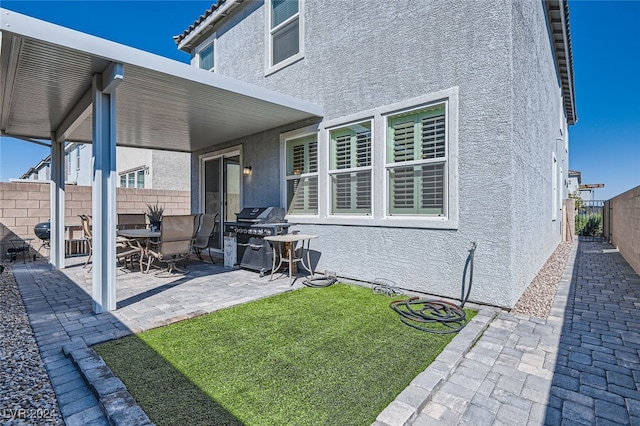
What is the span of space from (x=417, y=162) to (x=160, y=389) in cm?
458

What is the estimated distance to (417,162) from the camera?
5.41m

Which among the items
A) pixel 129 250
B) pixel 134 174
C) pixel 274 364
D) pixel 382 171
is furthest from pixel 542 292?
pixel 134 174

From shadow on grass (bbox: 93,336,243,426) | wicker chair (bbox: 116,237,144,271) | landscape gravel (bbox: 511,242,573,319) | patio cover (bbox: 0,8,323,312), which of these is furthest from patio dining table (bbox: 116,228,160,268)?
landscape gravel (bbox: 511,242,573,319)

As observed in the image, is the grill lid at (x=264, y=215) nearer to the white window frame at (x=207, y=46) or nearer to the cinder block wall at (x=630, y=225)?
the white window frame at (x=207, y=46)

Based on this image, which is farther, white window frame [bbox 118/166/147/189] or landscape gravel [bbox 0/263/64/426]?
white window frame [bbox 118/166/147/189]

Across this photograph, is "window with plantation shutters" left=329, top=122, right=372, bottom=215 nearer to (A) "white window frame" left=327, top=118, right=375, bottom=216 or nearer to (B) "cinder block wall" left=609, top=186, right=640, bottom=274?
(A) "white window frame" left=327, top=118, right=375, bottom=216

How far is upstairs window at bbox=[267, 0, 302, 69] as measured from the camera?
750 cm

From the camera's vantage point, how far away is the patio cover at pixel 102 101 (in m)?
3.85

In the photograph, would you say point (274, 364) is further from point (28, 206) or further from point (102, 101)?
point (28, 206)

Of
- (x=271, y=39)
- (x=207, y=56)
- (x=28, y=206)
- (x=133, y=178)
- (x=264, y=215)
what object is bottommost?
(x=264, y=215)

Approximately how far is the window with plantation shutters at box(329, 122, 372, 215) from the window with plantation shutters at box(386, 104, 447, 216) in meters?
0.49

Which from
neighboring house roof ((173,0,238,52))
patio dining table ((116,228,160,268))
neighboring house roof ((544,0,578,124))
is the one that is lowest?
patio dining table ((116,228,160,268))

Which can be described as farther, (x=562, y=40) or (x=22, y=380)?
(x=562, y=40)

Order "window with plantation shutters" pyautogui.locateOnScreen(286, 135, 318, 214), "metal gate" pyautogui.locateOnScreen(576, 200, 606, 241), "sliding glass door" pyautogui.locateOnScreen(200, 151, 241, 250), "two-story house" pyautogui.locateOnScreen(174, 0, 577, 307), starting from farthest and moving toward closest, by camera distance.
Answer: "metal gate" pyautogui.locateOnScreen(576, 200, 606, 241) → "sliding glass door" pyautogui.locateOnScreen(200, 151, 241, 250) → "window with plantation shutters" pyautogui.locateOnScreen(286, 135, 318, 214) → "two-story house" pyautogui.locateOnScreen(174, 0, 577, 307)
